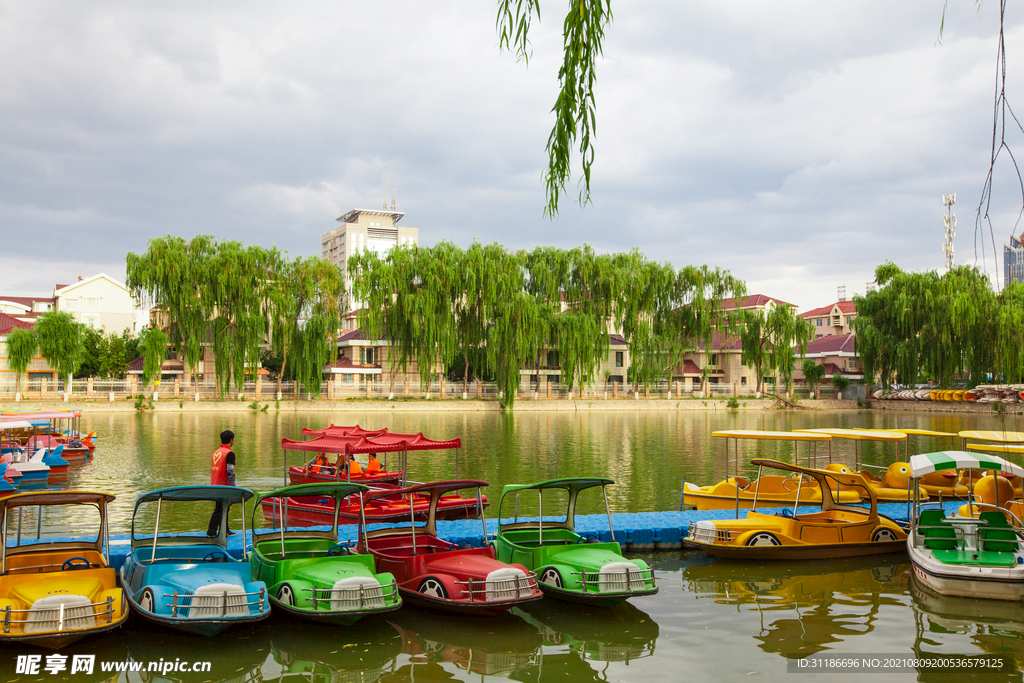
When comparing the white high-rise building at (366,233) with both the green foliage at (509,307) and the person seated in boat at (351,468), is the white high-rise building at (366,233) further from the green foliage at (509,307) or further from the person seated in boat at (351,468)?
the person seated in boat at (351,468)

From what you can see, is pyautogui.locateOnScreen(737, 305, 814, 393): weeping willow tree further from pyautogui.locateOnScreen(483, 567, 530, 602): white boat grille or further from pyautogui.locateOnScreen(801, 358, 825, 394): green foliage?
pyautogui.locateOnScreen(483, 567, 530, 602): white boat grille

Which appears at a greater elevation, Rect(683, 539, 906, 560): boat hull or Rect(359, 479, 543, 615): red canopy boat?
Rect(359, 479, 543, 615): red canopy boat

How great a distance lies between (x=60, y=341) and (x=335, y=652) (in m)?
44.6

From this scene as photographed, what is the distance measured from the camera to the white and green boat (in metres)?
9.47

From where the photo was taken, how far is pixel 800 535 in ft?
38.0

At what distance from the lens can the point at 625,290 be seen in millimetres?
51844

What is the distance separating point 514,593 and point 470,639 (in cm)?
68

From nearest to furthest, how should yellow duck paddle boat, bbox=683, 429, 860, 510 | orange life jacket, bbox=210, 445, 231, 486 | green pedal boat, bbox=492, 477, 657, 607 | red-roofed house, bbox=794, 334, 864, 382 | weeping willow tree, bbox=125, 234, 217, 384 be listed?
green pedal boat, bbox=492, 477, 657, 607 → orange life jacket, bbox=210, 445, 231, 486 → yellow duck paddle boat, bbox=683, 429, 860, 510 → weeping willow tree, bbox=125, 234, 217, 384 → red-roofed house, bbox=794, 334, 864, 382

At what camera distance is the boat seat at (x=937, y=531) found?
10500mm

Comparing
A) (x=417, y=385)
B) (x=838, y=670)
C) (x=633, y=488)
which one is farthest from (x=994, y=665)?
(x=417, y=385)

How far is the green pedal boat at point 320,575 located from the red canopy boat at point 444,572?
20.9 inches

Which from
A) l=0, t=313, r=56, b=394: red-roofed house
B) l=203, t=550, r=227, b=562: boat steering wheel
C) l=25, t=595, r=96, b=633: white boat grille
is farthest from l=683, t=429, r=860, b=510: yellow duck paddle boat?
l=0, t=313, r=56, b=394: red-roofed house

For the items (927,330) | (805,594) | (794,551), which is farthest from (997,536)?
(927,330)

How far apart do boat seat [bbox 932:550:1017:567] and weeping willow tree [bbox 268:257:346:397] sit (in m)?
41.0
